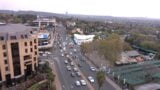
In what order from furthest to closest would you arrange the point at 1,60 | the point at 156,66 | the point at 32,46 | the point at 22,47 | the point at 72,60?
the point at 72,60 < the point at 156,66 < the point at 32,46 < the point at 22,47 < the point at 1,60

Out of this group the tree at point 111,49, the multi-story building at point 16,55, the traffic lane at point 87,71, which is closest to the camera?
the multi-story building at point 16,55

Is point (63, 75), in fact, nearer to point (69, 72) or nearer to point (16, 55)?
point (69, 72)

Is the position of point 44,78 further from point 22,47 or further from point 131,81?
point 131,81

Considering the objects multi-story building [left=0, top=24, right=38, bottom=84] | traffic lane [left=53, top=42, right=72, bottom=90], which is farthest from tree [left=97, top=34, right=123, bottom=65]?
multi-story building [left=0, top=24, right=38, bottom=84]

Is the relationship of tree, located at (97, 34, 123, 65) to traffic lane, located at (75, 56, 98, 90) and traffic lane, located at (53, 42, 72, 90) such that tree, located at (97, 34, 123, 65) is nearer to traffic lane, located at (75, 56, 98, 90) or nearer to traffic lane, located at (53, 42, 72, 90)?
traffic lane, located at (75, 56, 98, 90)

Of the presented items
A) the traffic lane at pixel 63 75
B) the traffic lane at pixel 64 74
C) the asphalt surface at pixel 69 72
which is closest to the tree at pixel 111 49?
the asphalt surface at pixel 69 72

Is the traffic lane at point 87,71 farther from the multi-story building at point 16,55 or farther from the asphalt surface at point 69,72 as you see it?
the multi-story building at point 16,55

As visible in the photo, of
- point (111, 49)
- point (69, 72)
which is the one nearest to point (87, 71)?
point (69, 72)

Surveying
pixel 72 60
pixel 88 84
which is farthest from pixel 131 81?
pixel 72 60
